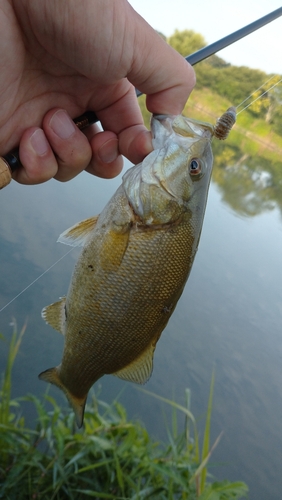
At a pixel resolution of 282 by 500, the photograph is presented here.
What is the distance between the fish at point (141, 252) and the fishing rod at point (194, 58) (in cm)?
43

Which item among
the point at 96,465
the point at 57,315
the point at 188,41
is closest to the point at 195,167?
the point at 57,315

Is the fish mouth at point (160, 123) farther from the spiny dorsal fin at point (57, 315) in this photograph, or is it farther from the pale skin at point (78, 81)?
the spiny dorsal fin at point (57, 315)

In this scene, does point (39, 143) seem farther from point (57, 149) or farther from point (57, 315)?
point (57, 315)

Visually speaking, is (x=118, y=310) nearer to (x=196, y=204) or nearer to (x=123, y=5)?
(x=196, y=204)

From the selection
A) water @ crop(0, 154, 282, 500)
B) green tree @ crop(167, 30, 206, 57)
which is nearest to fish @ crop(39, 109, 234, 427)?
water @ crop(0, 154, 282, 500)

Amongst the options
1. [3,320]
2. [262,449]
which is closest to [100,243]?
[3,320]

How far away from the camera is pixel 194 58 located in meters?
2.16

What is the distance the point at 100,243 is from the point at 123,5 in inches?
35.4

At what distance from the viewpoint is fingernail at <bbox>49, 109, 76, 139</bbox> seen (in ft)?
6.10

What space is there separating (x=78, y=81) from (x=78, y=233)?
81cm

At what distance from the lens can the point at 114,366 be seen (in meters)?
1.64

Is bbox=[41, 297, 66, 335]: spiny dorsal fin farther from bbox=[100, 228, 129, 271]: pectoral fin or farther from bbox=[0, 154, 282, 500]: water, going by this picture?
bbox=[0, 154, 282, 500]: water

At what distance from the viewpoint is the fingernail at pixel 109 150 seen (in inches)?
78.1

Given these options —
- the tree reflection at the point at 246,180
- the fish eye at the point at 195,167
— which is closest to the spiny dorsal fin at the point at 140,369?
the fish eye at the point at 195,167
